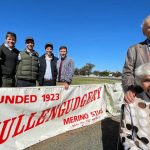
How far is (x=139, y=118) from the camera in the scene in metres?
2.92

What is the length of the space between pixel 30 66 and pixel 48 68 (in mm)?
789

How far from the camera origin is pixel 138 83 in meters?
3.02

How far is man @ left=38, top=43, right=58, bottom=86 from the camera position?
8336 millimetres

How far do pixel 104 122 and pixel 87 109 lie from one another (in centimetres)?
90

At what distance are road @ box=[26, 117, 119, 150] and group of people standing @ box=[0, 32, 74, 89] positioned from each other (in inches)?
52.8

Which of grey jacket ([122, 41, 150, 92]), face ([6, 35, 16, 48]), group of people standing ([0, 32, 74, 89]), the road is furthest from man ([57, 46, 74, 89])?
grey jacket ([122, 41, 150, 92])

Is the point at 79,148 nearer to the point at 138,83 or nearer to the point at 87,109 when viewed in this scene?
the point at 87,109

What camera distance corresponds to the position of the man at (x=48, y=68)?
27.3ft

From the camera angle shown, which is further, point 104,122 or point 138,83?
point 104,122

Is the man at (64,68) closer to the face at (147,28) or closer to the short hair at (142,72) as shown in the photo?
the face at (147,28)

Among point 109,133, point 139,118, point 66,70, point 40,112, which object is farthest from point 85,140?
point 139,118

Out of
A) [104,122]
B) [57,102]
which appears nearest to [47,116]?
[57,102]

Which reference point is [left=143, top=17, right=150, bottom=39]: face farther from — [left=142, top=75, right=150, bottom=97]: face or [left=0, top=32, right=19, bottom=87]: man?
[left=0, top=32, right=19, bottom=87]: man

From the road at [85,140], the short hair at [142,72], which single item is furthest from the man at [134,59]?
the road at [85,140]
